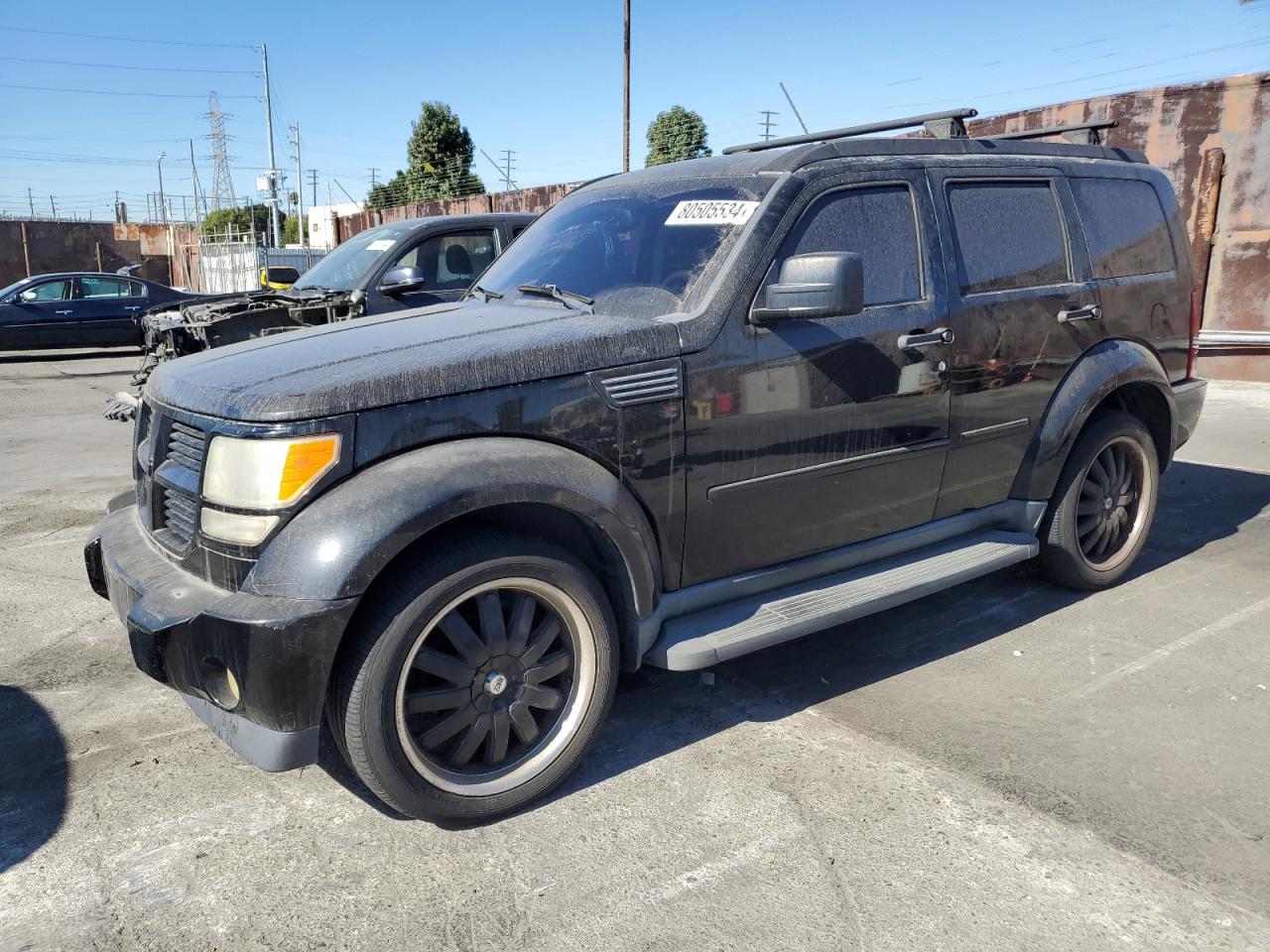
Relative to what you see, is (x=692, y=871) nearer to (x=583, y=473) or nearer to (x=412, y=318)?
(x=583, y=473)

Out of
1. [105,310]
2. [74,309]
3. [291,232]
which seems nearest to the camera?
[74,309]

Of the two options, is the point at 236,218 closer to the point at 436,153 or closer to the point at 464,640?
the point at 436,153

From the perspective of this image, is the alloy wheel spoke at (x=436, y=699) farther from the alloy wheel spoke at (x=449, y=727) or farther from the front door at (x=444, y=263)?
the front door at (x=444, y=263)

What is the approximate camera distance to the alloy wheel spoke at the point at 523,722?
3.07 m

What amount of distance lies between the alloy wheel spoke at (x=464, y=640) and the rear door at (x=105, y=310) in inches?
645

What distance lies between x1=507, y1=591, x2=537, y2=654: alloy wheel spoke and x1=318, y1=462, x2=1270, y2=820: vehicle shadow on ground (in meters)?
0.52

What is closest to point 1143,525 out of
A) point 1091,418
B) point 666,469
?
point 1091,418

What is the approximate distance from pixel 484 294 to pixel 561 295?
0.52 meters

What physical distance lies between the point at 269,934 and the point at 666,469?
172cm

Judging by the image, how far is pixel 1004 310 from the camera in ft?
13.6

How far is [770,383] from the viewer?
3457 millimetres

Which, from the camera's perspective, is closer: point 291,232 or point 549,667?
point 549,667

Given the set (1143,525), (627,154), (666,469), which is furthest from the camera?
(627,154)

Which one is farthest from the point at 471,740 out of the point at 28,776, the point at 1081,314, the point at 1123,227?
the point at 1123,227
